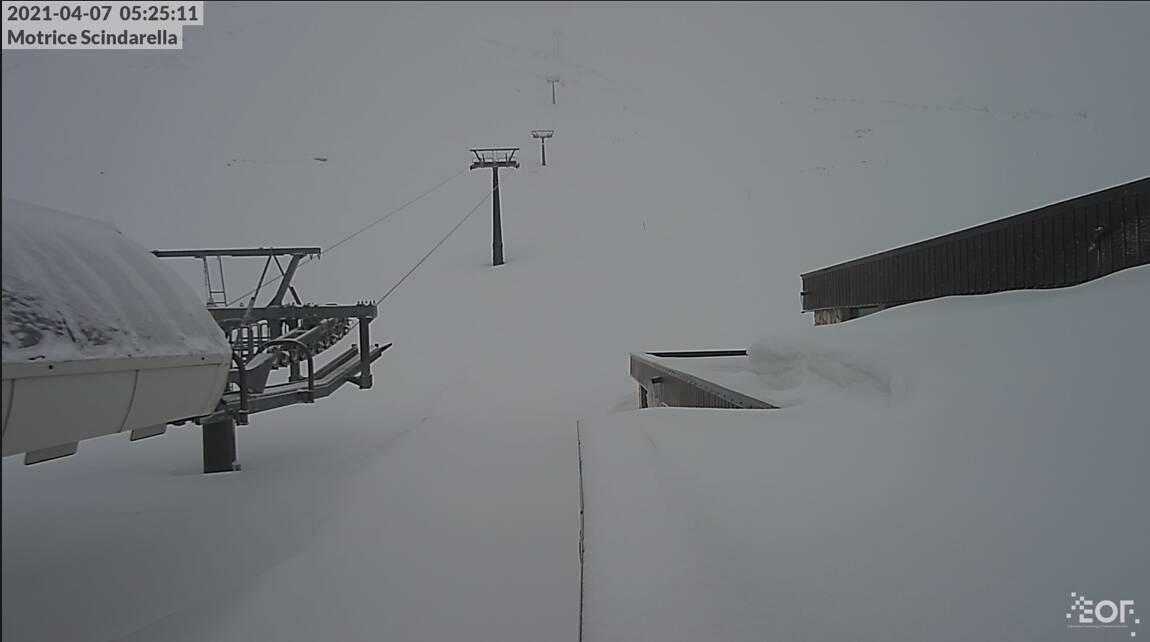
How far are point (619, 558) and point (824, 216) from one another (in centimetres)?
2482

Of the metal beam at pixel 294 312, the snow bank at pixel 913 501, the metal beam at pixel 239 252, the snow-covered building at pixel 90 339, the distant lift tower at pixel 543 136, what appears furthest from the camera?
the distant lift tower at pixel 543 136

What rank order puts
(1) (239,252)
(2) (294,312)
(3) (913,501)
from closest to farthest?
(3) (913,501) → (1) (239,252) → (2) (294,312)

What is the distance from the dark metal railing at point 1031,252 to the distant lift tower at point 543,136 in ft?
66.7

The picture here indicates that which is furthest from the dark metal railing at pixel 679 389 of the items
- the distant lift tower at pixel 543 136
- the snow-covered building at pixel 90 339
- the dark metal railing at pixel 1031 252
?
the distant lift tower at pixel 543 136

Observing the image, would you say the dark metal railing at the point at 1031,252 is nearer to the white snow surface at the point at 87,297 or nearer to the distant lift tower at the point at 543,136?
the white snow surface at the point at 87,297

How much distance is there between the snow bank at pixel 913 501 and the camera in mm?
2348

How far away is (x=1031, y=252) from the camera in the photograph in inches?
252

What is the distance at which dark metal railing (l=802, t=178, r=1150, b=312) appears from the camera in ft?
17.5

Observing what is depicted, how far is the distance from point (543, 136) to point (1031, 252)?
926 inches

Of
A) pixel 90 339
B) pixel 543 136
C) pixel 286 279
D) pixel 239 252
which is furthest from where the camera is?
pixel 543 136

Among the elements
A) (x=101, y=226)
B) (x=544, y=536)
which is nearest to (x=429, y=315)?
(x=544, y=536)

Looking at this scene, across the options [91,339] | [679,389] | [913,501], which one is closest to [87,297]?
[91,339]

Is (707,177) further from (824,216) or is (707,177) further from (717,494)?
(717,494)

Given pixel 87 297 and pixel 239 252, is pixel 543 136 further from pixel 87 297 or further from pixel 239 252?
pixel 87 297
